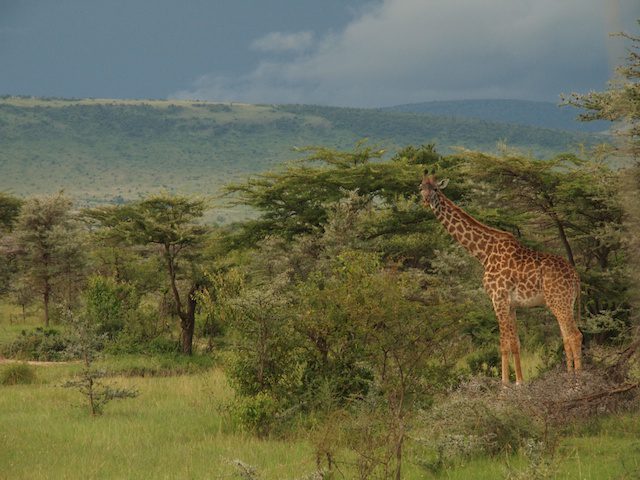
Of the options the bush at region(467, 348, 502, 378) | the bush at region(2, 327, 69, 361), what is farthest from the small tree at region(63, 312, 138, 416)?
the bush at region(2, 327, 69, 361)

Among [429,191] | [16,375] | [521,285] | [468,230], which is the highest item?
[429,191]

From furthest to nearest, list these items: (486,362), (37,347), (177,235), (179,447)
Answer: (37,347)
(177,235)
(486,362)
(179,447)

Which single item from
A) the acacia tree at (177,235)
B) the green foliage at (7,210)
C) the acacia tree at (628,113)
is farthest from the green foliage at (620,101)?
the green foliage at (7,210)

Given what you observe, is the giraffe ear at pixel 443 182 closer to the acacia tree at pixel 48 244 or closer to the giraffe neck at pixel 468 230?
the giraffe neck at pixel 468 230

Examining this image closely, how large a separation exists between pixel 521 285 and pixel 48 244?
81.9 feet

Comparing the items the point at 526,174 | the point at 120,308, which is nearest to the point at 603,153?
the point at 526,174

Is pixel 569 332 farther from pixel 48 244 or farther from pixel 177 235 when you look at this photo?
pixel 48 244

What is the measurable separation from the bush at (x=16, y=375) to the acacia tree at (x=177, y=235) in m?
5.06

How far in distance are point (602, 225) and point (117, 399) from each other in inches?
428

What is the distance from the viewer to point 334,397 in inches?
596

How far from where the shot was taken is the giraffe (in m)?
14.0

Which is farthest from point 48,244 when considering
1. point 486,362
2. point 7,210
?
point 486,362

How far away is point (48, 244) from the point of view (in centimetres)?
3475

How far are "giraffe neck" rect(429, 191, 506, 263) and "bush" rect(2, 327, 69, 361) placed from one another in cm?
1507
